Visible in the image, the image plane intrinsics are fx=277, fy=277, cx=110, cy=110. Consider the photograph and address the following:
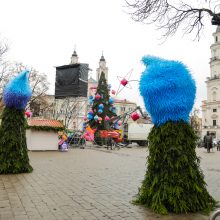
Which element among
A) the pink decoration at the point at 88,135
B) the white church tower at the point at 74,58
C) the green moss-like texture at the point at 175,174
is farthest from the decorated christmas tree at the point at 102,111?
the white church tower at the point at 74,58

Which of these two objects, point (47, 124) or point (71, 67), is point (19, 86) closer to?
point (71, 67)

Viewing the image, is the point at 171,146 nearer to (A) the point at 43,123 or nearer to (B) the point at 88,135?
(A) the point at 43,123

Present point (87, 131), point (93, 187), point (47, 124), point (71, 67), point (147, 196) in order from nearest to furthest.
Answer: point (147, 196) → point (93, 187) → point (71, 67) → point (47, 124) → point (87, 131)

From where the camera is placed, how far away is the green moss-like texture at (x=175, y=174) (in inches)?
209

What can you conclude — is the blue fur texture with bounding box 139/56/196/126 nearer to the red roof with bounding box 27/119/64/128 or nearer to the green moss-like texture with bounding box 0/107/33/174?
the green moss-like texture with bounding box 0/107/33/174

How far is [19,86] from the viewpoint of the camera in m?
10.1

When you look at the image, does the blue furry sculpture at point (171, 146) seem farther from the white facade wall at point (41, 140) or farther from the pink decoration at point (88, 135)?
the pink decoration at point (88, 135)

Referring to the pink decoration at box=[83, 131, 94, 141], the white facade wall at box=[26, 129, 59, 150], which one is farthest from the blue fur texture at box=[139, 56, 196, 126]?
the pink decoration at box=[83, 131, 94, 141]

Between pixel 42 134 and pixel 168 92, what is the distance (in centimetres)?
1781

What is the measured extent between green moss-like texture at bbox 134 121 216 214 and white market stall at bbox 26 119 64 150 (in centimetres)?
1715

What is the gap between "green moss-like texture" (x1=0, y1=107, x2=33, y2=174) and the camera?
31.7 ft

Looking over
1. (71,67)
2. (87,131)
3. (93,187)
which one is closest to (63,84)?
Answer: (71,67)

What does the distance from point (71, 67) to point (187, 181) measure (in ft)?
50.5

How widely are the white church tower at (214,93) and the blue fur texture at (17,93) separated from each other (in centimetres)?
7571
